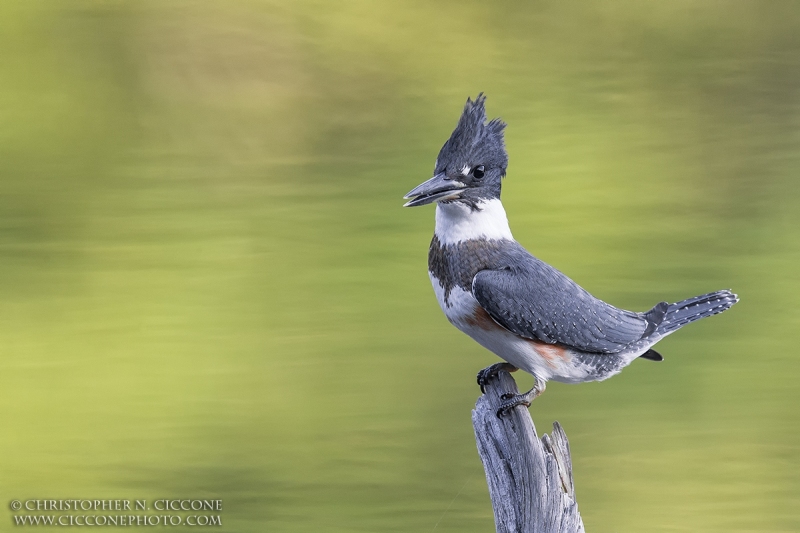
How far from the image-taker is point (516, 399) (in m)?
2.45

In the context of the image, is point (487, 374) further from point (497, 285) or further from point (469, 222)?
point (469, 222)

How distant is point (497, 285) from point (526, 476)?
0.49 metres

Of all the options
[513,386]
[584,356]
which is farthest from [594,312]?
[513,386]

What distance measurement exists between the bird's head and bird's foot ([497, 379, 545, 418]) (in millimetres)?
515

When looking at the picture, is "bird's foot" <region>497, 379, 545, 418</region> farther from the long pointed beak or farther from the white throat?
the long pointed beak

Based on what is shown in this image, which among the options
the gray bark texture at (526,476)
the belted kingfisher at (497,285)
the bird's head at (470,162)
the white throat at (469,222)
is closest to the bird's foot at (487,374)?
the belted kingfisher at (497,285)

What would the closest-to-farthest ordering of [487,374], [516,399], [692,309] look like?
[516,399]
[487,374]
[692,309]

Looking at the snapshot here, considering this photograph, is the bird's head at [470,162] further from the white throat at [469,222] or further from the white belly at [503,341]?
the white belly at [503,341]

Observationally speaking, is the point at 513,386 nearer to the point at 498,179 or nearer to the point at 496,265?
the point at 496,265

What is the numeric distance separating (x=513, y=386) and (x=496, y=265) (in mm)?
345

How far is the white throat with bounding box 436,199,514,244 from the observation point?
2.49 m

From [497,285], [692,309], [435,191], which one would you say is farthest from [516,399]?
[692,309]

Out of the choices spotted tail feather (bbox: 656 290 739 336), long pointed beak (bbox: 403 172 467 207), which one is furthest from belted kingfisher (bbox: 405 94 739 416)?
spotted tail feather (bbox: 656 290 739 336)

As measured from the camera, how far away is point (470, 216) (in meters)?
2.49
